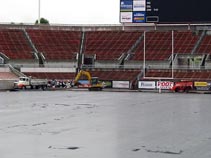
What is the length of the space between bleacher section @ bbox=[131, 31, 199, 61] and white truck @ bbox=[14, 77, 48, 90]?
16915 millimetres

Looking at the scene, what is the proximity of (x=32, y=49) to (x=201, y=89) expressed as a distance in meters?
30.3

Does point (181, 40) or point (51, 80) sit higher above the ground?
point (181, 40)

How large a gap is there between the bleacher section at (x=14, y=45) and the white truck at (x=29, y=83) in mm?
13142

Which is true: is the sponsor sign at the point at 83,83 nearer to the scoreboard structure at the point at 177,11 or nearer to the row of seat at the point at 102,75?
the row of seat at the point at 102,75

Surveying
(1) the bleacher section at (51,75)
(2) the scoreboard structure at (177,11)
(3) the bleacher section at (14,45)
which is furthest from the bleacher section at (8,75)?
(2) the scoreboard structure at (177,11)

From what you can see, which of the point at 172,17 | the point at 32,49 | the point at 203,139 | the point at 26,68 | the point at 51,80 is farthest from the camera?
the point at 32,49

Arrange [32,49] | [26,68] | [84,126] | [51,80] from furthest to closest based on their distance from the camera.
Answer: [32,49], [26,68], [51,80], [84,126]

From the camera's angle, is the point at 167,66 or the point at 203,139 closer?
the point at 203,139

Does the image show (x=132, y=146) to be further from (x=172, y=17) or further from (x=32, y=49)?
(x=32, y=49)

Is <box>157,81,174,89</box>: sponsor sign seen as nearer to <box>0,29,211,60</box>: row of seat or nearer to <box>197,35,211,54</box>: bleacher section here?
<box>0,29,211,60</box>: row of seat

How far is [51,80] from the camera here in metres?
66.3

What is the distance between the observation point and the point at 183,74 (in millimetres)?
66000

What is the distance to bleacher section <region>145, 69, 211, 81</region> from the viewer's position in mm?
63969

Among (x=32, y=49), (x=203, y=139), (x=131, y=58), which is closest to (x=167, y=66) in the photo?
(x=131, y=58)
